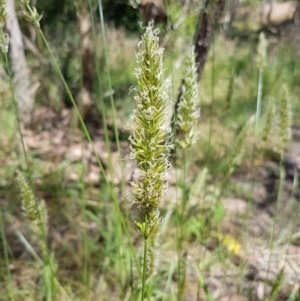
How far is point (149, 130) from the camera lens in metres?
0.58

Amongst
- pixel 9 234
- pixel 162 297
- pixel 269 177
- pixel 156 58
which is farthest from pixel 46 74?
pixel 156 58

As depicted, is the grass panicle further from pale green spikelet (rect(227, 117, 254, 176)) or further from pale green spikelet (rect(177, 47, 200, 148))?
pale green spikelet (rect(227, 117, 254, 176))

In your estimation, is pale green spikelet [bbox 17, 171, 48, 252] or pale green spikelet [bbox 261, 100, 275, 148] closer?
pale green spikelet [bbox 17, 171, 48, 252]

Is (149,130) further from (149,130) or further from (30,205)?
(30,205)

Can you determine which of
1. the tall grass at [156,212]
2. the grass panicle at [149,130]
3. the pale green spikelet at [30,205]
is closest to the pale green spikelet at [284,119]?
the tall grass at [156,212]

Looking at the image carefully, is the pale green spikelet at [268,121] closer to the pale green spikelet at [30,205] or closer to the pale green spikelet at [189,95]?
the pale green spikelet at [189,95]

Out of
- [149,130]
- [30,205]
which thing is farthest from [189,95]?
[30,205]

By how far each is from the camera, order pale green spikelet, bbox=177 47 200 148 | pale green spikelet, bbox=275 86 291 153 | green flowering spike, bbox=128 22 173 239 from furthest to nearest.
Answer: pale green spikelet, bbox=275 86 291 153
pale green spikelet, bbox=177 47 200 148
green flowering spike, bbox=128 22 173 239

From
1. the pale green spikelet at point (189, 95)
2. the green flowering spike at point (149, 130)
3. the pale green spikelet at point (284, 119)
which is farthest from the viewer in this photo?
the pale green spikelet at point (284, 119)

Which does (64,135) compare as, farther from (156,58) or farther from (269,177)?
(156,58)

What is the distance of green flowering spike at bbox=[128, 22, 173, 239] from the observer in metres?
0.55

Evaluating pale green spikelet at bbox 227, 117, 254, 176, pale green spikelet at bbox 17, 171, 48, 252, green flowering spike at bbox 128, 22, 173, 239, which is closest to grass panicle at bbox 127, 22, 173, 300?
green flowering spike at bbox 128, 22, 173, 239

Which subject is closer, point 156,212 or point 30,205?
point 156,212

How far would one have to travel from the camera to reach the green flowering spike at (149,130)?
1.80 ft
